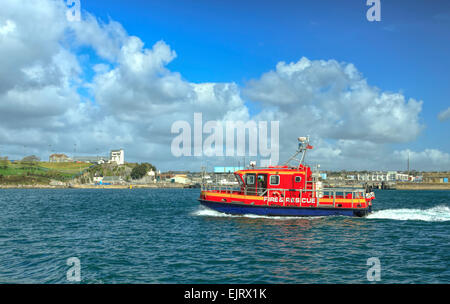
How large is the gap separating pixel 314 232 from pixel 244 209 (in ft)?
24.4

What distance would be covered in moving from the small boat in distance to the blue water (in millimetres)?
971

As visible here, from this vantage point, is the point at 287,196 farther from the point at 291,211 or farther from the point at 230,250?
the point at 230,250

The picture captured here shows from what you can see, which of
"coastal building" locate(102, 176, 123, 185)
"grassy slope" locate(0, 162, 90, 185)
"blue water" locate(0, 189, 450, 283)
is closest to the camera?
"blue water" locate(0, 189, 450, 283)

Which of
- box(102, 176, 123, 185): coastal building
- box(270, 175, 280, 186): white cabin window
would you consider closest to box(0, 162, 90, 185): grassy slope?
box(102, 176, 123, 185): coastal building

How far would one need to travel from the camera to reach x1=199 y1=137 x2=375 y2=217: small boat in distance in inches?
1062

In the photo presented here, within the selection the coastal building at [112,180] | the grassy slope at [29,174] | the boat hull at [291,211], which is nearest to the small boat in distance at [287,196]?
the boat hull at [291,211]

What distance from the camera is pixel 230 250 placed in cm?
1667

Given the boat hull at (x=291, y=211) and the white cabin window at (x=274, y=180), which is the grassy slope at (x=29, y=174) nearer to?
the boat hull at (x=291, y=211)

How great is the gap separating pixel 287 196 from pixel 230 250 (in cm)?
1179

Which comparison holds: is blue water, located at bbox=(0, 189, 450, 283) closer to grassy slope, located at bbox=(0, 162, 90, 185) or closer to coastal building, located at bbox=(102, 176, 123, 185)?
grassy slope, located at bbox=(0, 162, 90, 185)

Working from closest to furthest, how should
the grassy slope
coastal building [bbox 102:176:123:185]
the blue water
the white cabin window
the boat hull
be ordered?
the blue water < the boat hull < the white cabin window < the grassy slope < coastal building [bbox 102:176:123:185]

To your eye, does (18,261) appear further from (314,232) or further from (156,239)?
(314,232)
